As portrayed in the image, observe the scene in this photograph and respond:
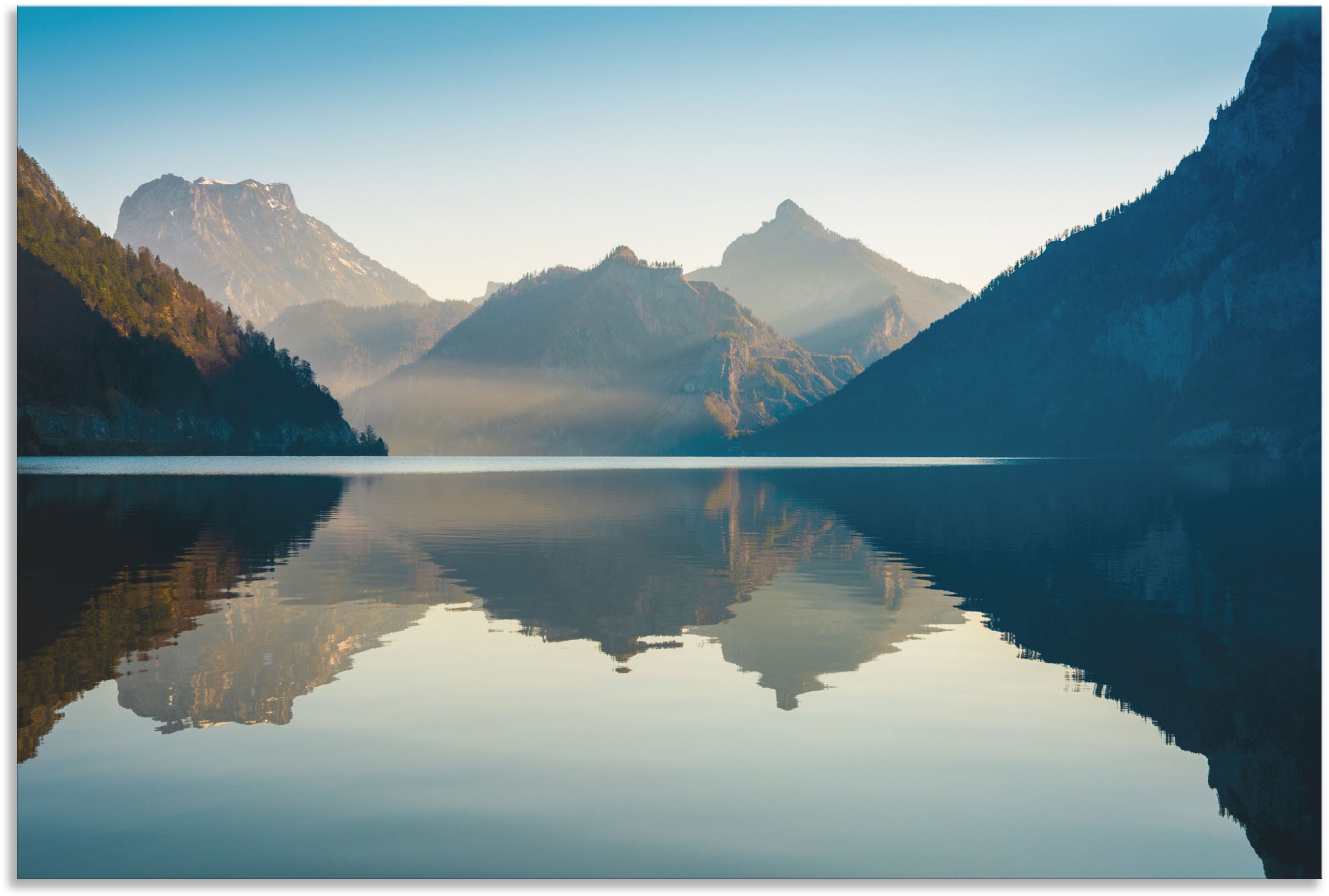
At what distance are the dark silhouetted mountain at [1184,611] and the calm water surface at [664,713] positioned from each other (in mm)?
152

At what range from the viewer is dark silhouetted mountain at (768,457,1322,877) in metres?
20.0

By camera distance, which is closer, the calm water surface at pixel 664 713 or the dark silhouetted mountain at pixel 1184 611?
the calm water surface at pixel 664 713

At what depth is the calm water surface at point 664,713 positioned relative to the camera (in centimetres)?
1617

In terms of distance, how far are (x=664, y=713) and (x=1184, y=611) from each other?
883 inches

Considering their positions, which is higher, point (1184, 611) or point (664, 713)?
point (1184, 611)

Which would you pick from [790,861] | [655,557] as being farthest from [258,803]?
[655,557]

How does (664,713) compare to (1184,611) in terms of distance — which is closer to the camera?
(664,713)

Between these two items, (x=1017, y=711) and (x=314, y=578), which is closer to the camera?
(x=1017, y=711)

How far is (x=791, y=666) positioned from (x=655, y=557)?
26129 mm

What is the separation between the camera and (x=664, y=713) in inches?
919

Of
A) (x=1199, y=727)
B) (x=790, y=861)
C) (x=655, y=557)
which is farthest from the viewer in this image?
(x=655, y=557)

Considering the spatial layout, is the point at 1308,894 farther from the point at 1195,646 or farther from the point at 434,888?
the point at 1195,646

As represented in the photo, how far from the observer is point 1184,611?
3662 cm

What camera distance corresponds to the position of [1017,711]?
77.3 ft
